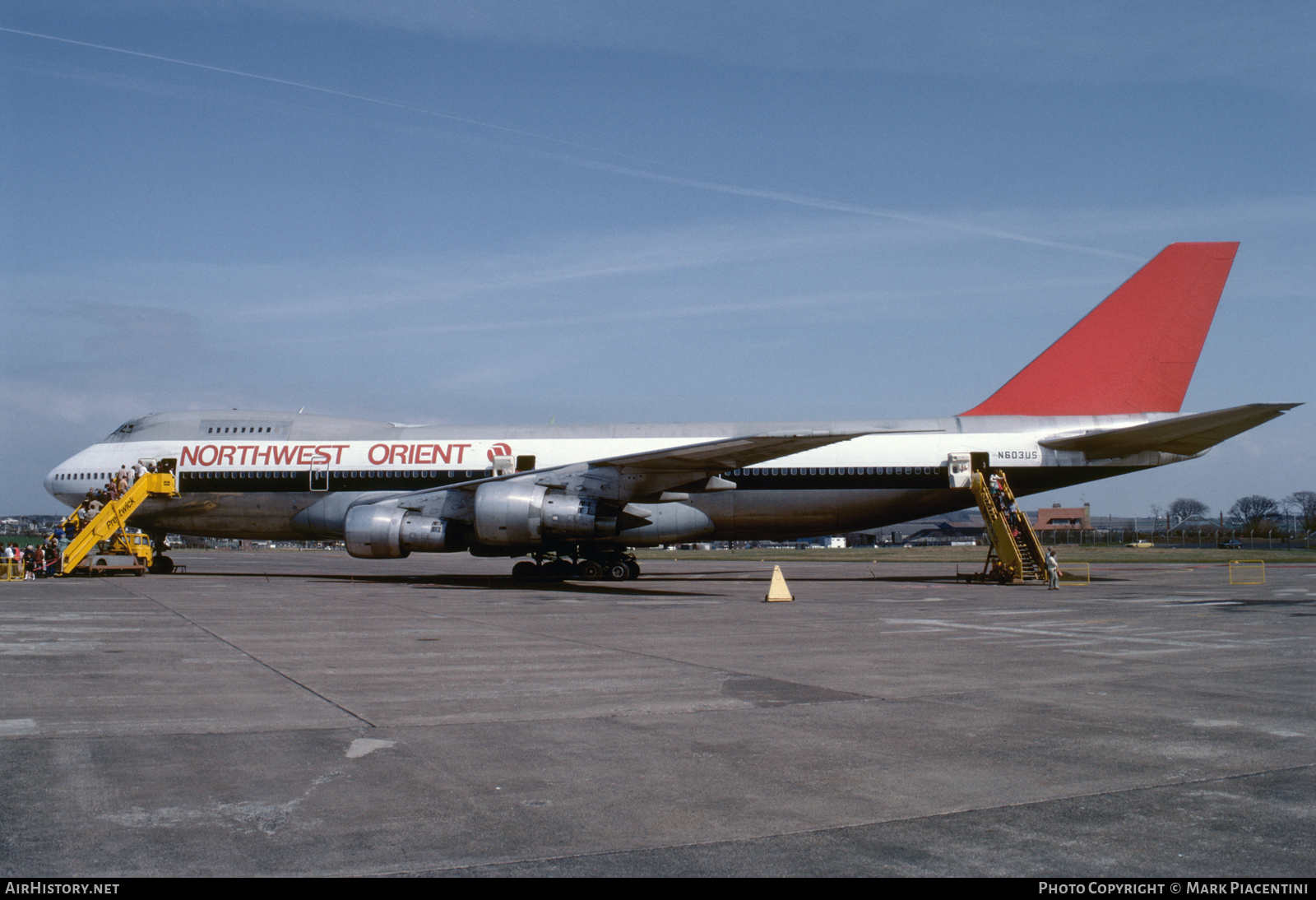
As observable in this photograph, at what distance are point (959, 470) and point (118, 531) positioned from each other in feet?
75.8

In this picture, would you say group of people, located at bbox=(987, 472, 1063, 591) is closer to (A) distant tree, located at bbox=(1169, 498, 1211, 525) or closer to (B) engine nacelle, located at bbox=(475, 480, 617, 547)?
(B) engine nacelle, located at bbox=(475, 480, 617, 547)

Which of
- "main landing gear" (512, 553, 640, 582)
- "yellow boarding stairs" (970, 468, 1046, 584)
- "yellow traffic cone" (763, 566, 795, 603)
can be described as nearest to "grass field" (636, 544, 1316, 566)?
"yellow boarding stairs" (970, 468, 1046, 584)

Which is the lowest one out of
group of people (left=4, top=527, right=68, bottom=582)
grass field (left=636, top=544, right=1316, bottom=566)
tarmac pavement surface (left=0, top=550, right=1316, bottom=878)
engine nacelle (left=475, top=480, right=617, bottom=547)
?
grass field (left=636, top=544, right=1316, bottom=566)

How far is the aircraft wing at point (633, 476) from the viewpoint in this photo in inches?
859

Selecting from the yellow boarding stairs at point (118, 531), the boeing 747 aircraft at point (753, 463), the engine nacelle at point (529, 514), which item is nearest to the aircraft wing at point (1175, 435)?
the boeing 747 aircraft at point (753, 463)

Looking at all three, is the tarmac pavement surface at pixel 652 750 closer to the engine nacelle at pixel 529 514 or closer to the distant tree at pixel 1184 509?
the engine nacelle at pixel 529 514

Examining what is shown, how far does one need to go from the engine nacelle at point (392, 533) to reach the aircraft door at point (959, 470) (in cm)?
1299

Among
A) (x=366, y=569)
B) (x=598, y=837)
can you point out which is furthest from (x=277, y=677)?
(x=366, y=569)

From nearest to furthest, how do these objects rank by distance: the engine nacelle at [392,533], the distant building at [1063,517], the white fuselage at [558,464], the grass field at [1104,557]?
1. the engine nacelle at [392,533]
2. the white fuselage at [558,464]
3. the grass field at [1104,557]
4. the distant building at [1063,517]

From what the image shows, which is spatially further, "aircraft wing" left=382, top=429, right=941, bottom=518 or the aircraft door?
the aircraft door

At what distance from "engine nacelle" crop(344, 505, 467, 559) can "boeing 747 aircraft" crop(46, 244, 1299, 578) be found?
537mm

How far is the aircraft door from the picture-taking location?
25094 millimetres

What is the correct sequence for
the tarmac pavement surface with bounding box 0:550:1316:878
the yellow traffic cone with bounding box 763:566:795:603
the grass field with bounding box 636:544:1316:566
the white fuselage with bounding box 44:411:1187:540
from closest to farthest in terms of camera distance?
the tarmac pavement surface with bounding box 0:550:1316:878, the yellow traffic cone with bounding box 763:566:795:603, the white fuselage with bounding box 44:411:1187:540, the grass field with bounding box 636:544:1316:566

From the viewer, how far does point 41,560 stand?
25625mm
